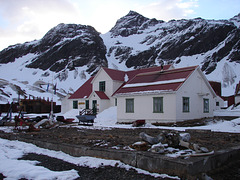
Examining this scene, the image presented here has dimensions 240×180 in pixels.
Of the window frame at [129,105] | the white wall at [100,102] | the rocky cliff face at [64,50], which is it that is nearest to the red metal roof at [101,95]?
the white wall at [100,102]

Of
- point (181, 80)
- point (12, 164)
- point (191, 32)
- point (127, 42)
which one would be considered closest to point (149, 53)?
point (191, 32)

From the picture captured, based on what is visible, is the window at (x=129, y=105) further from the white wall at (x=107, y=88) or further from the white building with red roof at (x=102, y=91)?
the white wall at (x=107, y=88)

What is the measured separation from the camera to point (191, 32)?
135m

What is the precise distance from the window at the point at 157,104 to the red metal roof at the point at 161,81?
853 mm

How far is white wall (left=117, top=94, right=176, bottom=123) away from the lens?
20.5 metres

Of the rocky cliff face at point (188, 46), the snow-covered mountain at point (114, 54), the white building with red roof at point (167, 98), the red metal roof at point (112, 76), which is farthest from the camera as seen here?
the rocky cliff face at point (188, 46)

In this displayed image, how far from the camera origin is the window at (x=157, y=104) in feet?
69.5

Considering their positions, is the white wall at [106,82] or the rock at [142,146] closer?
the rock at [142,146]

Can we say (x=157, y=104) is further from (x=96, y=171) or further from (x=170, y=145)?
(x=96, y=171)

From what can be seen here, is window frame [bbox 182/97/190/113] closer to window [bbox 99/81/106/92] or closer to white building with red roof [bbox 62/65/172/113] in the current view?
white building with red roof [bbox 62/65/172/113]

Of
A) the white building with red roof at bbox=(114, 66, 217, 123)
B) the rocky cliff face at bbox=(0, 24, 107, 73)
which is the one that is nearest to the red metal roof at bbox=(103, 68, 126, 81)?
the white building with red roof at bbox=(114, 66, 217, 123)

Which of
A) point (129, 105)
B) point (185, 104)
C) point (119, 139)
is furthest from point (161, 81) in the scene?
point (119, 139)

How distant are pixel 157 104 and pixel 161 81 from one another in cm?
246

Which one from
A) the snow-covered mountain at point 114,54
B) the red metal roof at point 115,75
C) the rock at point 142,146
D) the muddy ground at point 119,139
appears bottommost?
the muddy ground at point 119,139
